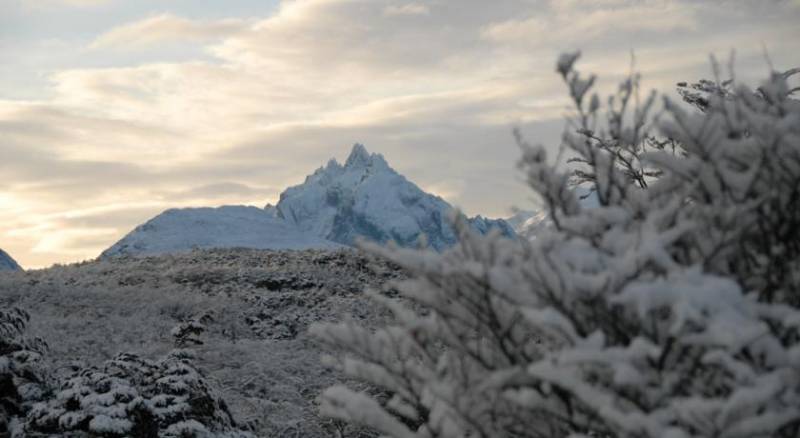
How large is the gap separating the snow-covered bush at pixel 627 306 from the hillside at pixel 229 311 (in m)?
8.23

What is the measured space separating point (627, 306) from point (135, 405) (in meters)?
7.00

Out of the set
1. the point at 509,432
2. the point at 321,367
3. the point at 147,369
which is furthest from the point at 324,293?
the point at 509,432

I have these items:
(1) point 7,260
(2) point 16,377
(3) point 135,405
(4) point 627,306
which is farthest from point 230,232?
(4) point 627,306

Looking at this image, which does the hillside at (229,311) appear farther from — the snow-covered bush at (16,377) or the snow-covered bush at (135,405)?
the snow-covered bush at (135,405)

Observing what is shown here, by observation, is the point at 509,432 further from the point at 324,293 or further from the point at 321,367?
the point at 324,293

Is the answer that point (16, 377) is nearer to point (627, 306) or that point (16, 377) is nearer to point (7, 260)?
point (627, 306)

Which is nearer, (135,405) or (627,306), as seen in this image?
(627,306)

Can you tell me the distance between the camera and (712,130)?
304 centimetres

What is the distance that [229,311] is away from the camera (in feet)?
62.0

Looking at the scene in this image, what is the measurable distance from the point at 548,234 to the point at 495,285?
0.45m

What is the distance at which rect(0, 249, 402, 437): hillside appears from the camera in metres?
13.0

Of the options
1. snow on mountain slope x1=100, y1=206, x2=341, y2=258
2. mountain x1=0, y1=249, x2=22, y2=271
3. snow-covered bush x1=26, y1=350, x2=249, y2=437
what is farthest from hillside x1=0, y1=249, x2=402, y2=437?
mountain x1=0, y1=249, x2=22, y2=271

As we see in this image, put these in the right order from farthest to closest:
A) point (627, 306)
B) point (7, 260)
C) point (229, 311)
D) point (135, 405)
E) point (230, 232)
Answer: point (7, 260)
point (230, 232)
point (229, 311)
point (135, 405)
point (627, 306)

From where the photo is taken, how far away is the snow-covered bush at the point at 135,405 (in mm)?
8359
